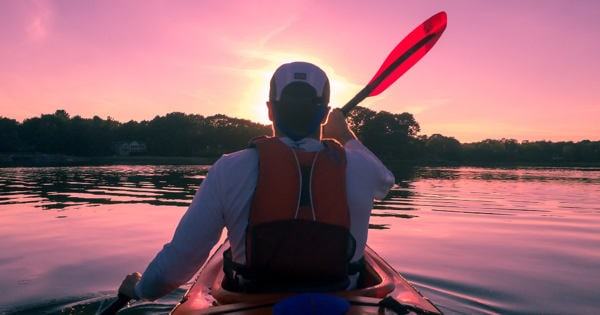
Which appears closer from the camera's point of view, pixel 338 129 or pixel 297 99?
pixel 297 99

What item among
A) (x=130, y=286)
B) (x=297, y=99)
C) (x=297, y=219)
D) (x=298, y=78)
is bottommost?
(x=130, y=286)

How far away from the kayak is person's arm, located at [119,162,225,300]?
203mm

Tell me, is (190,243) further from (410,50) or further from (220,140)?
(220,140)

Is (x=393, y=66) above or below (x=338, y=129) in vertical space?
above

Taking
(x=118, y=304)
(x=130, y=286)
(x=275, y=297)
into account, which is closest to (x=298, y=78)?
(x=275, y=297)

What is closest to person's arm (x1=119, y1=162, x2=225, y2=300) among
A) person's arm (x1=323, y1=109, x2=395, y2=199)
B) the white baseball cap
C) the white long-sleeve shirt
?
the white long-sleeve shirt

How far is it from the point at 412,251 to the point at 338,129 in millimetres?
5520

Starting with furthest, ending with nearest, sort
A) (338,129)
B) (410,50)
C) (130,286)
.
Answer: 1. (410,50)
2. (338,129)
3. (130,286)

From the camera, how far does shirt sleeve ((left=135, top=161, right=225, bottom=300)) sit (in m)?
2.40

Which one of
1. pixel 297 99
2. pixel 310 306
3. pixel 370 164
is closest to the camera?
pixel 310 306

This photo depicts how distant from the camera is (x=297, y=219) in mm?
2467

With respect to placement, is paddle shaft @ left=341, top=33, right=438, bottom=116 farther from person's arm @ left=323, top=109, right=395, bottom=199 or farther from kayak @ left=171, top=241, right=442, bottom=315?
kayak @ left=171, top=241, right=442, bottom=315

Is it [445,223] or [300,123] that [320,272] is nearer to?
[300,123]

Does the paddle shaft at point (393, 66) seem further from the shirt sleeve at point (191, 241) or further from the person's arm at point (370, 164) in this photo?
the shirt sleeve at point (191, 241)
